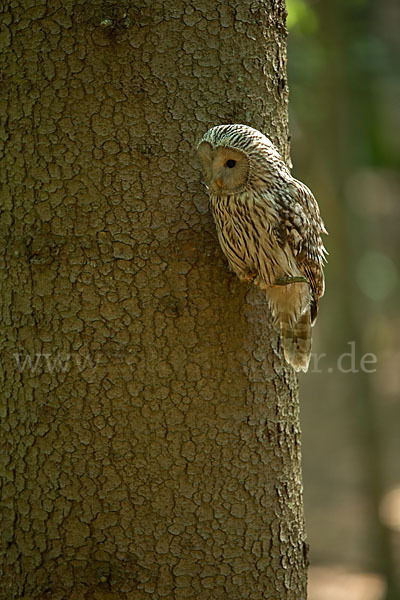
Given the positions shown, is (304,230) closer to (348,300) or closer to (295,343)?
(295,343)

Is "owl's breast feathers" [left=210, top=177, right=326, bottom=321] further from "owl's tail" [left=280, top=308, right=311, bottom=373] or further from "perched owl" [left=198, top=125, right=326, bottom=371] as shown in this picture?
"owl's tail" [left=280, top=308, right=311, bottom=373]

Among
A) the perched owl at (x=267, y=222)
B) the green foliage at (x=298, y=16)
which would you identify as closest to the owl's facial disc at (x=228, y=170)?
the perched owl at (x=267, y=222)

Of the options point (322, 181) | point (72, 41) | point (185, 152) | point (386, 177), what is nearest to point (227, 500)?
point (185, 152)

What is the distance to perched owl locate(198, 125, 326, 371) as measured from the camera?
2.21m

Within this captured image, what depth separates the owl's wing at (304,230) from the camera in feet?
7.72

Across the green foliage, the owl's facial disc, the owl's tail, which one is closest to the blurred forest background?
the green foliage

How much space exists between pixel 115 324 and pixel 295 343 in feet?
2.22

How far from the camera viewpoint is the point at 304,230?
2.39 metres

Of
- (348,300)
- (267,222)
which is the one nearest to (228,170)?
(267,222)

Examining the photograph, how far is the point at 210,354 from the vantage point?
2.22 meters

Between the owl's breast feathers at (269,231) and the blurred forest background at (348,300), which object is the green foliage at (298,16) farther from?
the owl's breast feathers at (269,231)

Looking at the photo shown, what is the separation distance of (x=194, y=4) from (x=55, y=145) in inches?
25.3

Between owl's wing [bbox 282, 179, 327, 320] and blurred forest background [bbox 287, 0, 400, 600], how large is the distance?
74.6 inches

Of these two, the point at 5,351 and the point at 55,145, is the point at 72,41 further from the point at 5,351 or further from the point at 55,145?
the point at 5,351
